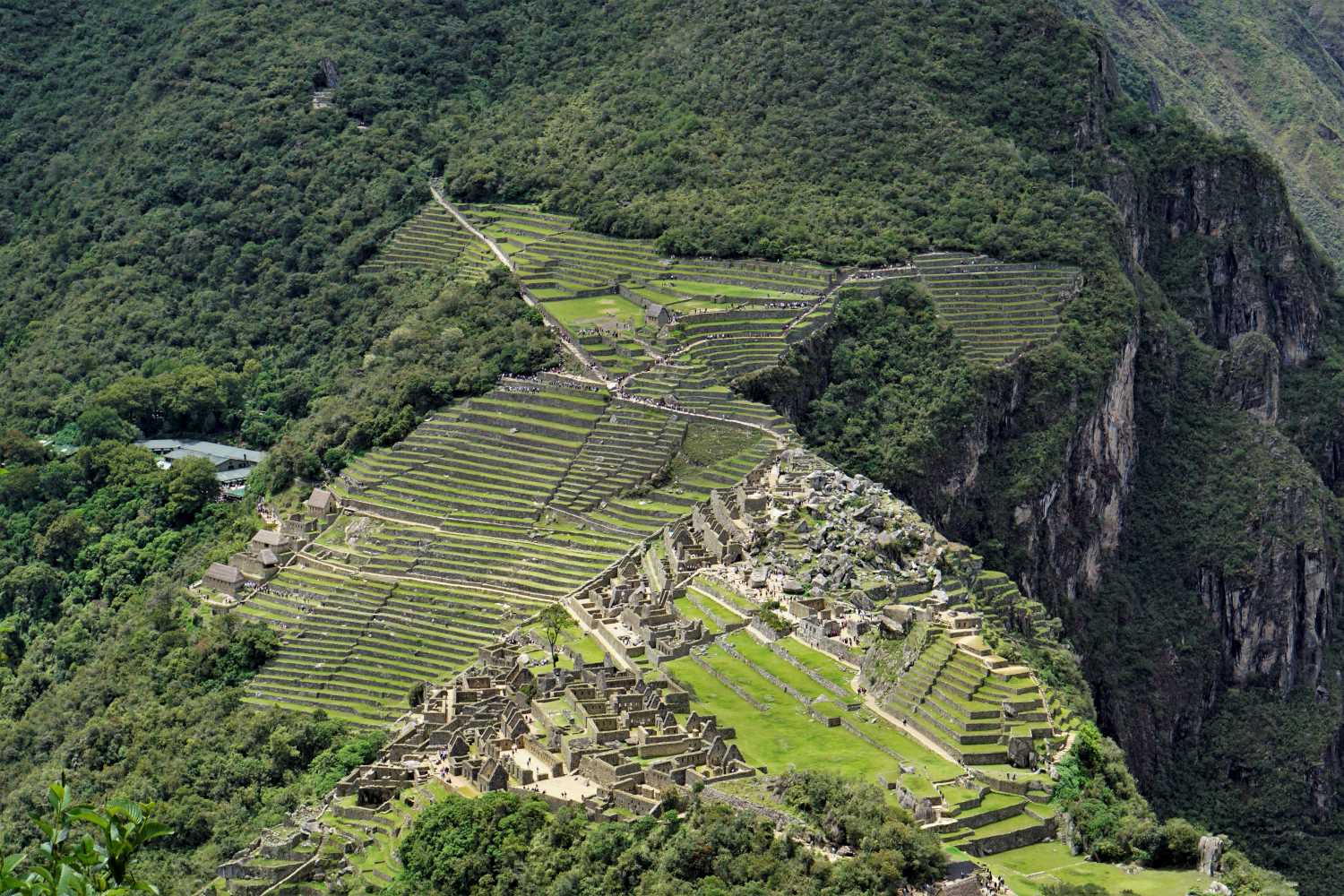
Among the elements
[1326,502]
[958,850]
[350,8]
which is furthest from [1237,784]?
[350,8]

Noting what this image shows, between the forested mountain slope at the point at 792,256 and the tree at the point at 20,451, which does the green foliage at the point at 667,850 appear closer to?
the forested mountain slope at the point at 792,256

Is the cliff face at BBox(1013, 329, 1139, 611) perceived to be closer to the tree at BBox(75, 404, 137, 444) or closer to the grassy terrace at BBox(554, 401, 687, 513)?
the grassy terrace at BBox(554, 401, 687, 513)

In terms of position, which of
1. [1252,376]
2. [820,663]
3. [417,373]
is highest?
[820,663]

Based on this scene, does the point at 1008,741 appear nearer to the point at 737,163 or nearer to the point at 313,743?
the point at 313,743

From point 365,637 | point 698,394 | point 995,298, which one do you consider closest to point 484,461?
point 698,394

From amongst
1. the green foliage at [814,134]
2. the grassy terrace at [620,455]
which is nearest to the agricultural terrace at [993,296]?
the green foliage at [814,134]

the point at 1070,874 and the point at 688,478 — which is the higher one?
the point at 1070,874

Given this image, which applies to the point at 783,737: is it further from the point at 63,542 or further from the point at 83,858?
the point at 63,542
